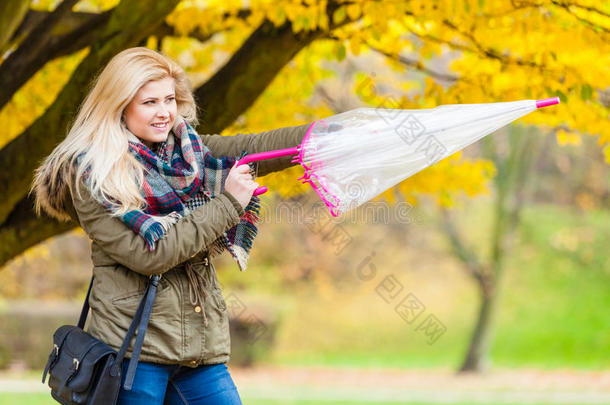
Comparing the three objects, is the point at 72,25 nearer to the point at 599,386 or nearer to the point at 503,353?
the point at 599,386

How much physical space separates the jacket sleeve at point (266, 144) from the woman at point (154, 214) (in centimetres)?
11

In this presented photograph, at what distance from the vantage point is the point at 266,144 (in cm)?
236

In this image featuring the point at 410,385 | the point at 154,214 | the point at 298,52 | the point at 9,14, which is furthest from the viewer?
the point at 410,385

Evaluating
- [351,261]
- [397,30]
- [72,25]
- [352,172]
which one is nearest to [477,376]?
[351,261]

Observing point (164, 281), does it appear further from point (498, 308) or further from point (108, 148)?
point (498, 308)

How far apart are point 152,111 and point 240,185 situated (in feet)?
1.17

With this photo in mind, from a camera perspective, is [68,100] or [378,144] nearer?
[378,144]

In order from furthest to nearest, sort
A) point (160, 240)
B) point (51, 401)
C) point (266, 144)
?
point (51, 401) < point (266, 144) < point (160, 240)

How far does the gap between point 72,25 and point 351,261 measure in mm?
12633

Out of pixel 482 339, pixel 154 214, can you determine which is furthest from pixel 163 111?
pixel 482 339

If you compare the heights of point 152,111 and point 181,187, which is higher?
point 152,111

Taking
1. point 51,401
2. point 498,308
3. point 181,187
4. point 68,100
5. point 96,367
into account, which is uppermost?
point 181,187

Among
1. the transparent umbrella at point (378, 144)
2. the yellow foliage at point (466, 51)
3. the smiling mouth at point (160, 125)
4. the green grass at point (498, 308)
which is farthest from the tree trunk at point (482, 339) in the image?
the smiling mouth at point (160, 125)

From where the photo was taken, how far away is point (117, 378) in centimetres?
205
